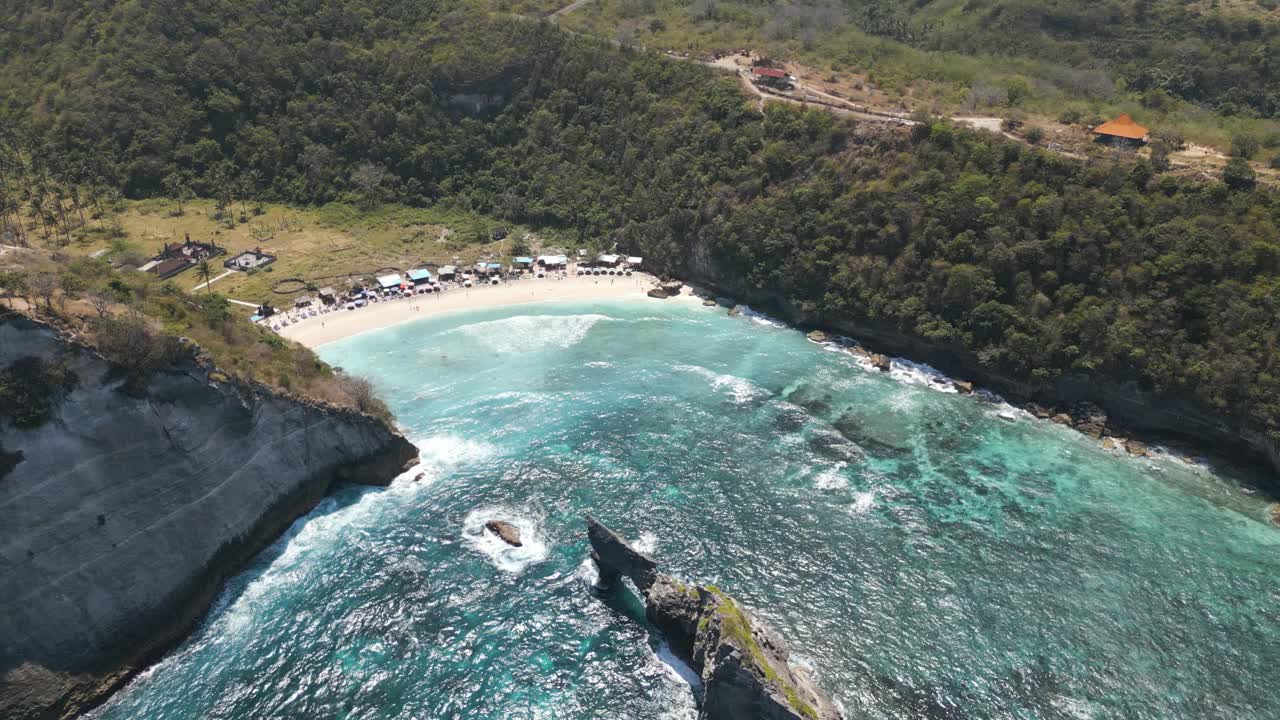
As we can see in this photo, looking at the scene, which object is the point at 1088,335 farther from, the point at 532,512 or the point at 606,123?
the point at 606,123

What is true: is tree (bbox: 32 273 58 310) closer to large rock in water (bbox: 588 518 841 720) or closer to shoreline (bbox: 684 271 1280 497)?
large rock in water (bbox: 588 518 841 720)

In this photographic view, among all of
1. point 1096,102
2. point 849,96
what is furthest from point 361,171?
point 1096,102

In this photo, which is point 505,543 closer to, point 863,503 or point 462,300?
point 863,503

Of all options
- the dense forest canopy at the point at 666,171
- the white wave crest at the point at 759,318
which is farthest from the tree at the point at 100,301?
the dense forest canopy at the point at 666,171

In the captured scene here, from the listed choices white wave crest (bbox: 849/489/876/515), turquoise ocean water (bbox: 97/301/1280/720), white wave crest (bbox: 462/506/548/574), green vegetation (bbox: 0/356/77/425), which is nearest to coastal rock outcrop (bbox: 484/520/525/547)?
white wave crest (bbox: 462/506/548/574)

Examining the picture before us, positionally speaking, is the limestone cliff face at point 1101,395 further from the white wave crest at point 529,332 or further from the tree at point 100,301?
the tree at point 100,301

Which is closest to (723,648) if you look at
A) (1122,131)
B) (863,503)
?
(863,503)
